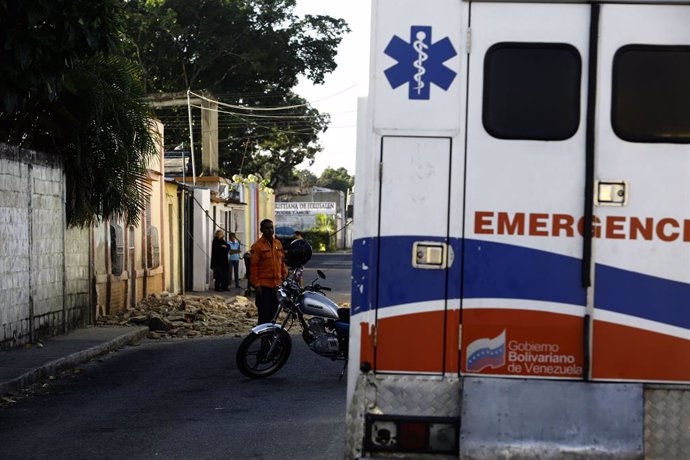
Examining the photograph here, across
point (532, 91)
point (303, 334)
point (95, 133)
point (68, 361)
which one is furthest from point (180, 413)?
point (95, 133)

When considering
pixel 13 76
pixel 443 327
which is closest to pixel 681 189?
pixel 443 327

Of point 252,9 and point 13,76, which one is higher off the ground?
point 252,9

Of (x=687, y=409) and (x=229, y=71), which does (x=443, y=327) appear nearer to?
(x=687, y=409)

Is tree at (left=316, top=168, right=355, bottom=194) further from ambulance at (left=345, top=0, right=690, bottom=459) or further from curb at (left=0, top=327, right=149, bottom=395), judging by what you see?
ambulance at (left=345, top=0, right=690, bottom=459)

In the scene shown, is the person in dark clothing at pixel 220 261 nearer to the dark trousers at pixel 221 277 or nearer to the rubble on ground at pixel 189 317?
the dark trousers at pixel 221 277

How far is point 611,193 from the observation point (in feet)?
17.2

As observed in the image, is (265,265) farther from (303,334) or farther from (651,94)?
(651,94)

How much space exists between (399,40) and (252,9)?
4854 cm

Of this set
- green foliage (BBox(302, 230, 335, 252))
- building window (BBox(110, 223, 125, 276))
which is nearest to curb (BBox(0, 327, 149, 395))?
building window (BBox(110, 223, 125, 276))

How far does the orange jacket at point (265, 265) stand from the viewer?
16094 mm

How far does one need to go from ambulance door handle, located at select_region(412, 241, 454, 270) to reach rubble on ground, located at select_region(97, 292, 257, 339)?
1409 cm

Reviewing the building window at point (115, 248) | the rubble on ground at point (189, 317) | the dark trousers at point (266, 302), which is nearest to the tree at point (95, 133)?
the rubble on ground at point (189, 317)

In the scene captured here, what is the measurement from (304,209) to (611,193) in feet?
291

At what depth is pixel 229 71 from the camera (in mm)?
53656
